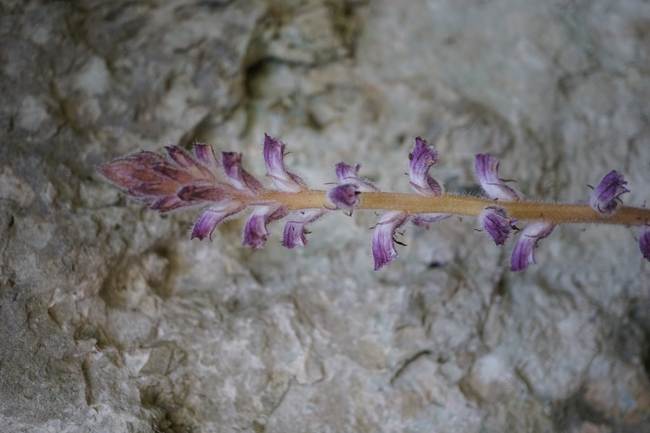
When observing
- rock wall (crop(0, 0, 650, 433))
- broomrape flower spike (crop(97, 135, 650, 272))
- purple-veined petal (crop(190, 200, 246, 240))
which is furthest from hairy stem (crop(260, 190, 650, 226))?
rock wall (crop(0, 0, 650, 433))

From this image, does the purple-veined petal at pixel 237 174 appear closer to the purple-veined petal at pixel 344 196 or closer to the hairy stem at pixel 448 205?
the hairy stem at pixel 448 205

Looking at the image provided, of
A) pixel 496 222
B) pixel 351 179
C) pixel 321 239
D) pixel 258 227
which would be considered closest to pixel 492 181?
pixel 496 222

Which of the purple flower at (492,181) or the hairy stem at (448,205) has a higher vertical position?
the purple flower at (492,181)

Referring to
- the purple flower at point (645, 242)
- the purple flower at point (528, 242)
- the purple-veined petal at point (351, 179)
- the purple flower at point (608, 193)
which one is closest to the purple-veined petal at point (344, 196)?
the purple-veined petal at point (351, 179)

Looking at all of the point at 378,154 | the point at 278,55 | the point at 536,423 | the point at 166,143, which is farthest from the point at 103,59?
the point at 536,423

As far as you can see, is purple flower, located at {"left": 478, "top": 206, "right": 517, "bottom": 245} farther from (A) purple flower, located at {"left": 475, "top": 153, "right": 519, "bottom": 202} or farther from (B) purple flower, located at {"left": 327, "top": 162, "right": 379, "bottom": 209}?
(B) purple flower, located at {"left": 327, "top": 162, "right": 379, "bottom": 209}

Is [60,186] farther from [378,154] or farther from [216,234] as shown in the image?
[378,154]

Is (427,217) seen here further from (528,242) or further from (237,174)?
(237,174)
